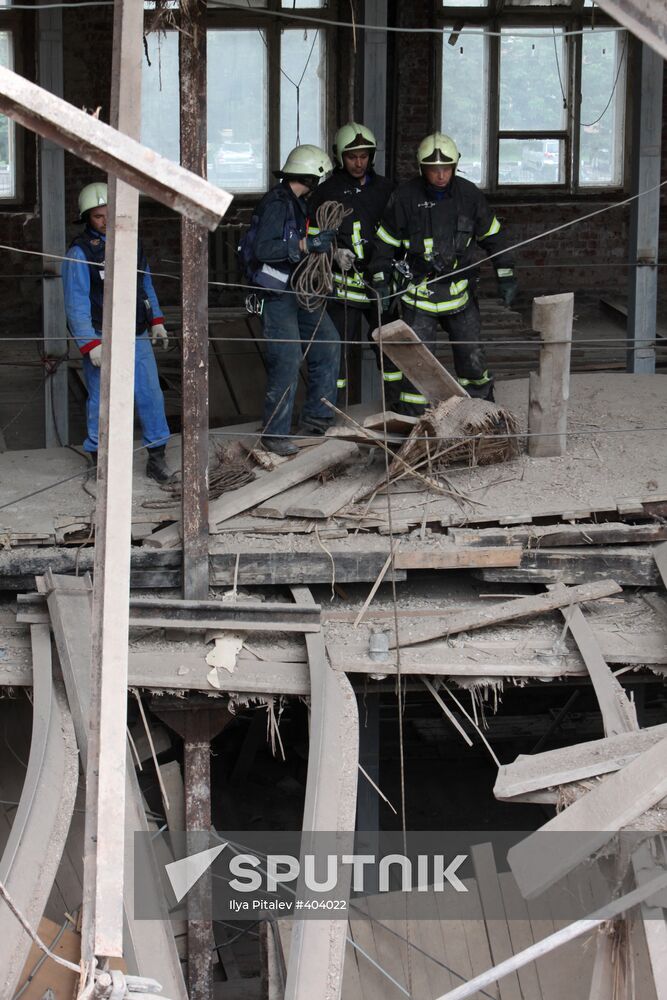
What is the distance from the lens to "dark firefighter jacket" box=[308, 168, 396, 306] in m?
7.99

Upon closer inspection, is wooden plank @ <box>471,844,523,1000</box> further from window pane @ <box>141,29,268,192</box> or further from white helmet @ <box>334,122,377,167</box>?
window pane @ <box>141,29,268,192</box>

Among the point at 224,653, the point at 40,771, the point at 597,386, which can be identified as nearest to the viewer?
the point at 40,771

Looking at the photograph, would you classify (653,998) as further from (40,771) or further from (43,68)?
(43,68)

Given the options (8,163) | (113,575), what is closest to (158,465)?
(113,575)

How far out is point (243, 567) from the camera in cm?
636

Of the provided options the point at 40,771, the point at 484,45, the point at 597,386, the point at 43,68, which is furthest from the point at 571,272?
the point at 40,771

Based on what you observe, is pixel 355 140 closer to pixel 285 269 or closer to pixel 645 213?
pixel 285 269

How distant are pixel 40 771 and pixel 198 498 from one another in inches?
71.7

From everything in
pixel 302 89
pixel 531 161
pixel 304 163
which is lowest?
pixel 304 163

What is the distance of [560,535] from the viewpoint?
645 cm

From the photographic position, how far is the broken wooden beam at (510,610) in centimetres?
611

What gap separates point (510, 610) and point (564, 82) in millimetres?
9367

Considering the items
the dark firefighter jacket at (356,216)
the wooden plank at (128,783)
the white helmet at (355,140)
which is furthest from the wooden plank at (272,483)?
the white helmet at (355,140)

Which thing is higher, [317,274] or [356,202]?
[356,202]
